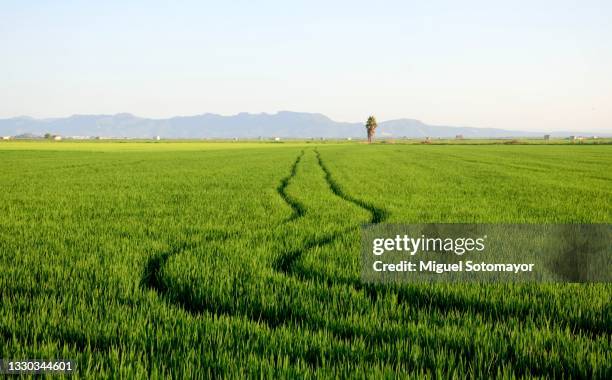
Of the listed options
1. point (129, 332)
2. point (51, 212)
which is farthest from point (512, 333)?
point (51, 212)

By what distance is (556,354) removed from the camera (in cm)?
372

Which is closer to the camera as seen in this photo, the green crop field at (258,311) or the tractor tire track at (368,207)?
the green crop field at (258,311)

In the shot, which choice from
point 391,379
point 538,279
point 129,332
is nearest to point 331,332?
point 391,379

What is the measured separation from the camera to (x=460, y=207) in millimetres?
13047

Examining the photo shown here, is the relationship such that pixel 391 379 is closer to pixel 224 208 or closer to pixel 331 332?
pixel 331 332

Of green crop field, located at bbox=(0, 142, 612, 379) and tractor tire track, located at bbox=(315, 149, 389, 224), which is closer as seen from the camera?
green crop field, located at bbox=(0, 142, 612, 379)

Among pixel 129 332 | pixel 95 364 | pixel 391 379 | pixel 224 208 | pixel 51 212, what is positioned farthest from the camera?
pixel 224 208

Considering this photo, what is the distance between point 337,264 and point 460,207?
7.44 metres

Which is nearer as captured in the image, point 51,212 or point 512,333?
point 512,333

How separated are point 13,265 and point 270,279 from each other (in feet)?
11.8

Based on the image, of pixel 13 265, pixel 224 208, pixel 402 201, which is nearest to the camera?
pixel 13 265

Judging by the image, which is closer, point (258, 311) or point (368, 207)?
point (258, 311)

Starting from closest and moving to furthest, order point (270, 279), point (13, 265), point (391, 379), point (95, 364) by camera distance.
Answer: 1. point (391, 379)
2. point (95, 364)
3. point (270, 279)
4. point (13, 265)

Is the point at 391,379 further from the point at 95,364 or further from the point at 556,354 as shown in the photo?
the point at 95,364
